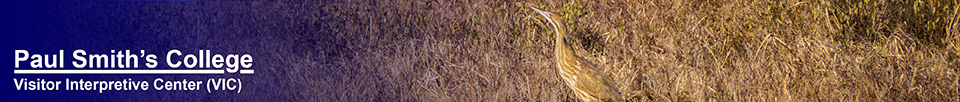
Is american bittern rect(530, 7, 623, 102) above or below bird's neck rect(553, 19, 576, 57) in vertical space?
below

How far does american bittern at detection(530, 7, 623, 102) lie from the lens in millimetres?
1842

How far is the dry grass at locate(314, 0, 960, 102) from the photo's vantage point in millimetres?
1761

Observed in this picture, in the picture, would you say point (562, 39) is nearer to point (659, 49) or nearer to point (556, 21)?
point (556, 21)

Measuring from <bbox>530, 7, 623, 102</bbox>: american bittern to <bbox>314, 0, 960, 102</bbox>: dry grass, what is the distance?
0.02 m

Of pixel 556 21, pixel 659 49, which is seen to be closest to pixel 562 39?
pixel 556 21

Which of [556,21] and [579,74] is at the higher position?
[556,21]

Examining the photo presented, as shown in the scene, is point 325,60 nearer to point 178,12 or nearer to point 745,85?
point 178,12

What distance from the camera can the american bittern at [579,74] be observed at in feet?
6.04

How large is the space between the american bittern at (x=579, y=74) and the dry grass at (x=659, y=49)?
0.02 meters

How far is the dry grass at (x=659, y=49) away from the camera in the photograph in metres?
1.76

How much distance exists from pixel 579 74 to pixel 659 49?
19 cm

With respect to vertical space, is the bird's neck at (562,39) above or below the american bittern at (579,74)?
above

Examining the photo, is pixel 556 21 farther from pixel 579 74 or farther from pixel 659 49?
pixel 659 49

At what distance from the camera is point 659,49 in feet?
5.99
